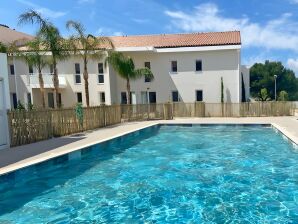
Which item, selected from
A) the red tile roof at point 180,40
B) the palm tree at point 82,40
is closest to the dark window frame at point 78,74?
the red tile roof at point 180,40

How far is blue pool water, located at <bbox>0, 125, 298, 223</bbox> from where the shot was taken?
6.32m

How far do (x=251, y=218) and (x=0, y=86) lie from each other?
10.4 metres

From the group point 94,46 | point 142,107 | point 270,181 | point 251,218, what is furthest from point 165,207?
point 142,107

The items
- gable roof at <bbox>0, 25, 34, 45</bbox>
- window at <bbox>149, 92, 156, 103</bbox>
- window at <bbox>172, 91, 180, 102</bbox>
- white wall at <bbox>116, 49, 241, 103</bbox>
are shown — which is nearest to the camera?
white wall at <bbox>116, 49, 241, 103</bbox>

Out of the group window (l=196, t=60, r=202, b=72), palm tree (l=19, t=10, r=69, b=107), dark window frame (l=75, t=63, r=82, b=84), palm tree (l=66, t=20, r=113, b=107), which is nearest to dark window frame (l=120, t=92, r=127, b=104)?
dark window frame (l=75, t=63, r=82, b=84)

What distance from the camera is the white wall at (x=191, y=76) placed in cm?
2622

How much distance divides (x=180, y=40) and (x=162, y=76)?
4.33 metres

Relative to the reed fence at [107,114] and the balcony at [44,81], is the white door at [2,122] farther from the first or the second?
the balcony at [44,81]

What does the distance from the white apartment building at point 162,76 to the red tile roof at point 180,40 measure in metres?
0.09

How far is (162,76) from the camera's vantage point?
27.5m

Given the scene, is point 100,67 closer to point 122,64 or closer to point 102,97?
point 102,97

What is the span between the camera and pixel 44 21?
1667cm

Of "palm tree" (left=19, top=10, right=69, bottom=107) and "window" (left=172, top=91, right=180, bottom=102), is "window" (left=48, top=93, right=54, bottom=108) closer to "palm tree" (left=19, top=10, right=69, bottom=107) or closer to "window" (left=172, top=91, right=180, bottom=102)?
"window" (left=172, top=91, right=180, bottom=102)

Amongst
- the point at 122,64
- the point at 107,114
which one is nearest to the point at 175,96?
the point at 122,64
